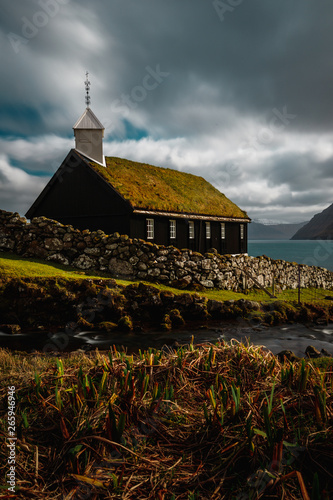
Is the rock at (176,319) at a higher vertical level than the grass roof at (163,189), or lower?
lower

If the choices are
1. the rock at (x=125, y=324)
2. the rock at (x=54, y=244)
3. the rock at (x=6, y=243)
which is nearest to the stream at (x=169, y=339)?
the rock at (x=125, y=324)

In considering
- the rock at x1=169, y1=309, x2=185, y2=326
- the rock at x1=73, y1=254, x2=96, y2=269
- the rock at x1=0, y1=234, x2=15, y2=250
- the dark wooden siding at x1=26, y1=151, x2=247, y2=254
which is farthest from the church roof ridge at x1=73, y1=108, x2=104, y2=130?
the rock at x1=169, y1=309, x2=185, y2=326

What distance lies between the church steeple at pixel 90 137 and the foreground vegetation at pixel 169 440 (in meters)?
25.9

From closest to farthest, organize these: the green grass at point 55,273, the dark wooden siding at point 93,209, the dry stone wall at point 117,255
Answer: the green grass at point 55,273 → the dry stone wall at point 117,255 → the dark wooden siding at point 93,209

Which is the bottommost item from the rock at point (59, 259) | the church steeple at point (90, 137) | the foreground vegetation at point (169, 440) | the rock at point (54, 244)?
the foreground vegetation at point (169, 440)

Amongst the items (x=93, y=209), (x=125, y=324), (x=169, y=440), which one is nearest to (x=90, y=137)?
(x=93, y=209)

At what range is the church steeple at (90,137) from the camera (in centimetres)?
2645

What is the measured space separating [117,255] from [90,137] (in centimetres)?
1452

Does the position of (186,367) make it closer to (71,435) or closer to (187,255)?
(71,435)

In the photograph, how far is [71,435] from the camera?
2.13 metres

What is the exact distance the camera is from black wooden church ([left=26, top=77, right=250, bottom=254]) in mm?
22219

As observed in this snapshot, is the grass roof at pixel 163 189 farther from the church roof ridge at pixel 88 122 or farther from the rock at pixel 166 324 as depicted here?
the rock at pixel 166 324

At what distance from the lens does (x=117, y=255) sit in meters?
17.5

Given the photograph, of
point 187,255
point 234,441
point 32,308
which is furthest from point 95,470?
point 187,255
